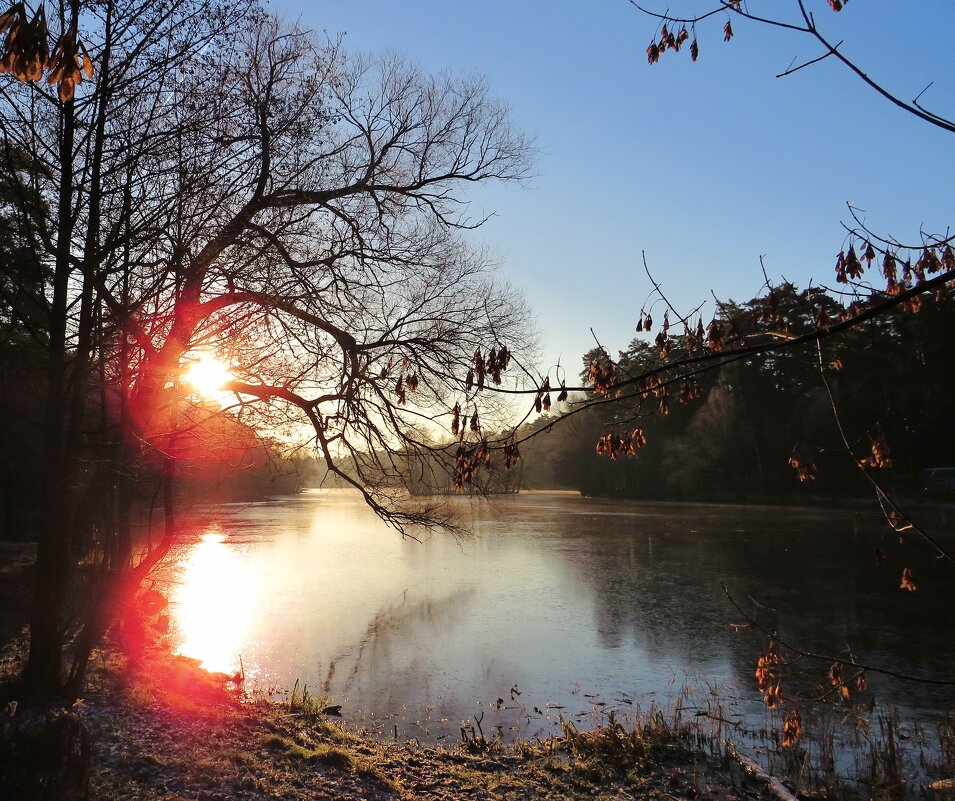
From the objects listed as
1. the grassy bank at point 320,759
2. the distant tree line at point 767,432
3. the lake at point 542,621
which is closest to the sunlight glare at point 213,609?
the lake at point 542,621

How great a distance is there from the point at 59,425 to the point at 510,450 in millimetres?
4348

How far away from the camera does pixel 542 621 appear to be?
13.9 meters

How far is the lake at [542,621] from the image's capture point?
9250mm

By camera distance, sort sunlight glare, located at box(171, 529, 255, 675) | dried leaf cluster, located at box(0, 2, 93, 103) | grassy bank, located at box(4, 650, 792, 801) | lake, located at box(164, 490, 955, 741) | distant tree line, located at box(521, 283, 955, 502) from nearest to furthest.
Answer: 1. dried leaf cluster, located at box(0, 2, 93, 103)
2. grassy bank, located at box(4, 650, 792, 801)
3. lake, located at box(164, 490, 955, 741)
4. sunlight glare, located at box(171, 529, 255, 675)
5. distant tree line, located at box(521, 283, 955, 502)

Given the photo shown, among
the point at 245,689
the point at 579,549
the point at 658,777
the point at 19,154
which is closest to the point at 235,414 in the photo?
the point at 19,154

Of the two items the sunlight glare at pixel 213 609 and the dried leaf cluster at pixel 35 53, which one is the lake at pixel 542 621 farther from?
the dried leaf cluster at pixel 35 53

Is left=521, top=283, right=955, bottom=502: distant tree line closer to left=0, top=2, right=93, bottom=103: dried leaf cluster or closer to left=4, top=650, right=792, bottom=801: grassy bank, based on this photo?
left=4, top=650, right=792, bottom=801: grassy bank

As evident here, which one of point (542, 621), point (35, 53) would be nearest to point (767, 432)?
point (542, 621)

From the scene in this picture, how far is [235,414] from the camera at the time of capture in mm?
8102

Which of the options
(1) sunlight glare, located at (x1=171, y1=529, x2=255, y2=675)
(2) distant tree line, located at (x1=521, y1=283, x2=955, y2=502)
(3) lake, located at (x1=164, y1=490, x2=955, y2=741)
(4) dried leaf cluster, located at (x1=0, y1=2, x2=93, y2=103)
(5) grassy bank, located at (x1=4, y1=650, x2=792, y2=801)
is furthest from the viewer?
(2) distant tree line, located at (x1=521, y1=283, x2=955, y2=502)

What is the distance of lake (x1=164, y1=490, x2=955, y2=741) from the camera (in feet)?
30.3

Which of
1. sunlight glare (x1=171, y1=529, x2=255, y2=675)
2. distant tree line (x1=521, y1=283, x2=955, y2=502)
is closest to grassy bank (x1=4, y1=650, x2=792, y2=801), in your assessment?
sunlight glare (x1=171, y1=529, x2=255, y2=675)

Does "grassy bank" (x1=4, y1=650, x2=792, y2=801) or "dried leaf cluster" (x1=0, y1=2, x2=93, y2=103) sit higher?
"dried leaf cluster" (x1=0, y1=2, x2=93, y2=103)

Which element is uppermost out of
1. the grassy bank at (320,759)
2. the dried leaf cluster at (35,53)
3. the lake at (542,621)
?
the dried leaf cluster at (35,53)
